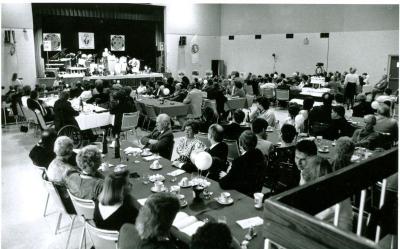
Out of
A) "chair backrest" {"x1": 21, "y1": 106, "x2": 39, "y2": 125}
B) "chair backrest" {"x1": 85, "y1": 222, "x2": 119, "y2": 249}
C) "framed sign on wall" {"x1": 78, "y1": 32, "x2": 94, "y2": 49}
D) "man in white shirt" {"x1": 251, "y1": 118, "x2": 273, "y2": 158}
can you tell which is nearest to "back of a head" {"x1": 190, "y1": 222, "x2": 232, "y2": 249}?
"chair backrest" {"x1": 85, "y1": 222, "x2": 119, "y2": 249}

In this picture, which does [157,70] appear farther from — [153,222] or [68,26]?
[153,222]

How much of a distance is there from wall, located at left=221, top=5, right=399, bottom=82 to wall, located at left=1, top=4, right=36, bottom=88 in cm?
928

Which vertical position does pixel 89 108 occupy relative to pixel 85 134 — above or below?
above

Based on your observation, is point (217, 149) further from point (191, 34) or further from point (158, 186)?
point (191, 34)

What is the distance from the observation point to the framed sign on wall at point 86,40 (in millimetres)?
17156

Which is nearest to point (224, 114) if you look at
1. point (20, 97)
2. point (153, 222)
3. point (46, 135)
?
point (20, 97)

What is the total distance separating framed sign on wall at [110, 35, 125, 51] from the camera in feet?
58.8

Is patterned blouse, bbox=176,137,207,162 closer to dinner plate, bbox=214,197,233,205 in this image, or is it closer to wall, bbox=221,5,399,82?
dinner plate, bbox=214,197,233,205

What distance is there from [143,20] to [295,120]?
12.7m

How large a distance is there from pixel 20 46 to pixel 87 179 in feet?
38.1

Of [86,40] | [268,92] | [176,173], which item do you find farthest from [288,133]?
[86,40]

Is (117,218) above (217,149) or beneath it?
beneath

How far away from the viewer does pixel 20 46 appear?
13.3 m

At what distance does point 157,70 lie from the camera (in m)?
18.0
